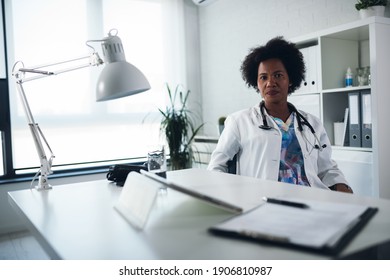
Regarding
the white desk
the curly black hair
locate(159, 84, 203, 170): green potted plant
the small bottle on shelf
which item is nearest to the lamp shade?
the white desk

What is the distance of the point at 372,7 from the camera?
251cm

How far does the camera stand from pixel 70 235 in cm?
90

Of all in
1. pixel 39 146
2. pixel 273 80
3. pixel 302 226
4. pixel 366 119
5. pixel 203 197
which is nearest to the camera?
pixel 302 226

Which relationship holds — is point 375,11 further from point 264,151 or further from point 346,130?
point 264,151

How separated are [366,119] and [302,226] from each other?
1871 millimetres

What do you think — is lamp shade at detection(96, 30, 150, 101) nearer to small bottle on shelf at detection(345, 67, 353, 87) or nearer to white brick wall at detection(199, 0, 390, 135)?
small bottle on shelf at detection(345, 67, 353, 87)

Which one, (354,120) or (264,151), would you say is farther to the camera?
(354,120)

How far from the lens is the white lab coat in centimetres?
185

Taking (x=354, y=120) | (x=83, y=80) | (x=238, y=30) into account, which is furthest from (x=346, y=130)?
(x=83, y=80)

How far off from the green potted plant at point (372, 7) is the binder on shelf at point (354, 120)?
0.57 metres

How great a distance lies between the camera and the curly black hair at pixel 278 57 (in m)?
2.19

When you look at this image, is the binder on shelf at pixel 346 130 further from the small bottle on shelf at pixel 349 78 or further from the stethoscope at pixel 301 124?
the stethoscope at pixel 301 124

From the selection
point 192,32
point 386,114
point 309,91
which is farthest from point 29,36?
point 386,114
